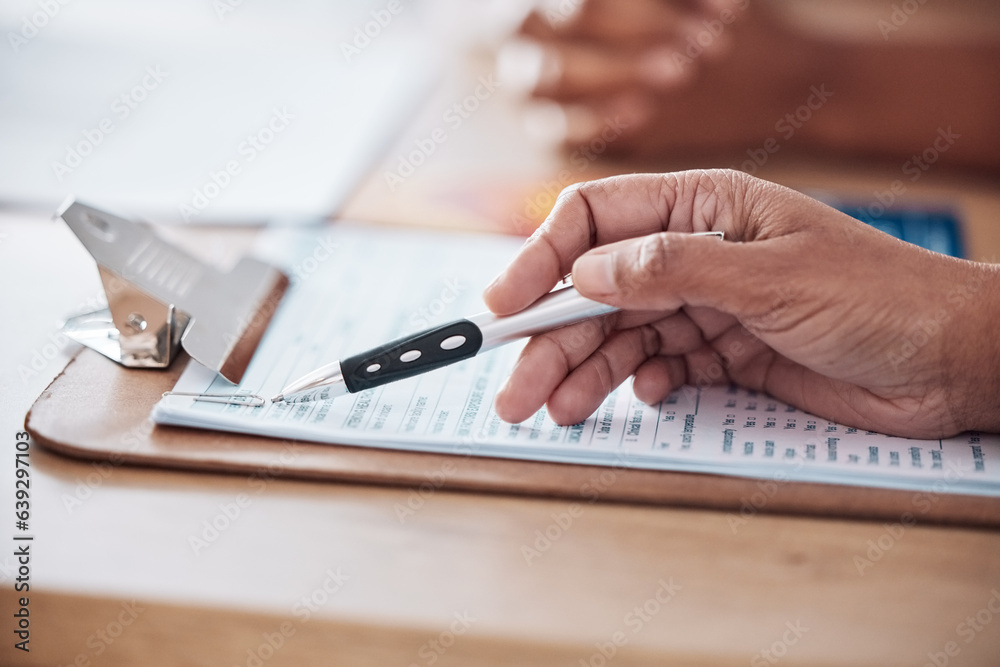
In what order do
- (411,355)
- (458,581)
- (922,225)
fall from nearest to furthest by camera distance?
(458,581) → (411,355) → (922,225)

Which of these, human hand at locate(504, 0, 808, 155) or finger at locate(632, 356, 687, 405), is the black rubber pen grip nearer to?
finger at locate(632, 356, 687, 405)

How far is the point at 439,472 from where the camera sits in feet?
1.85

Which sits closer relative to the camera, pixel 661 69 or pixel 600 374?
pixel 600 374

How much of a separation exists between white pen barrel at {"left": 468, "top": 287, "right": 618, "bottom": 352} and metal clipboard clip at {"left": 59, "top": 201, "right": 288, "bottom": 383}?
194 mm

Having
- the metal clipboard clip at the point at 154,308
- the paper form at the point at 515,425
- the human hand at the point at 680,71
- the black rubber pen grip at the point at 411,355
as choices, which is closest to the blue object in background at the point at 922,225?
the human hand at the point at 680,71

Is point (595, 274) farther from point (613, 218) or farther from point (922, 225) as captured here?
point (922, 225)

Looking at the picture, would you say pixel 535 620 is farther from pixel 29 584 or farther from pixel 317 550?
pixel 29 584

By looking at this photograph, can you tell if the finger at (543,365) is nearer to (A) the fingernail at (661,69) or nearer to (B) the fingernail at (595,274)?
(B) the fingernail at (595,274)

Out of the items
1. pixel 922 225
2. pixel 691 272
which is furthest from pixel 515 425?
pixel 922 225

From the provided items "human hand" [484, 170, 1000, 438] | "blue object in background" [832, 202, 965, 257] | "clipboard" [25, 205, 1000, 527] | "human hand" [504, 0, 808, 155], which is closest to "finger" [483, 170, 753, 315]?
"human hand" [484, 170, 1000, 438]

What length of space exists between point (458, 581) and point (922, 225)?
2.13ft

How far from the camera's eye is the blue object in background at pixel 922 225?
2.77 feet

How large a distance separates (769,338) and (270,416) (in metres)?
0.35

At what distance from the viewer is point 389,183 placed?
102cm
